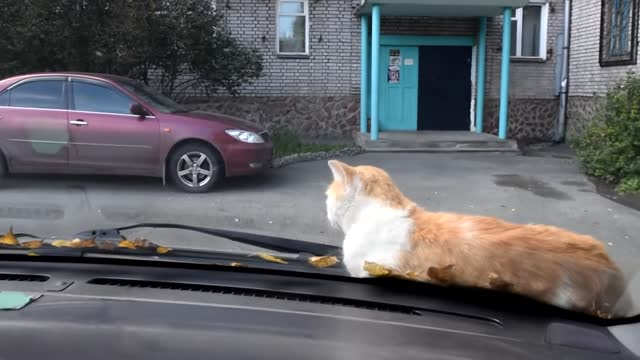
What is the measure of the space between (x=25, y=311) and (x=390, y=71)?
53.4 feet

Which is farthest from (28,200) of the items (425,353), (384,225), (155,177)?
(425,353)

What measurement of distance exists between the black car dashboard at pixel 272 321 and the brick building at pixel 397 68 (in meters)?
14.0

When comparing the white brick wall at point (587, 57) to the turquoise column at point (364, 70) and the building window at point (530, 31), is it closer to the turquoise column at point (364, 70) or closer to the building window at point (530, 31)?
the building window at point (530, 31)

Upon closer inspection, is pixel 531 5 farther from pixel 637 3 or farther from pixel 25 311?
pixel 25 311

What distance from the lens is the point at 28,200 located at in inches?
260

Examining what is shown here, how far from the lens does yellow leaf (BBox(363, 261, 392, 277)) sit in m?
2.34

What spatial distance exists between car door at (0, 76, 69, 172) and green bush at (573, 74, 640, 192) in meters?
7.40

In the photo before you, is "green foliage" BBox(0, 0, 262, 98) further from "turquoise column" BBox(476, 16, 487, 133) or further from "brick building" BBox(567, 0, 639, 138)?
"brick building" BBox(567, 0, 639, 138)

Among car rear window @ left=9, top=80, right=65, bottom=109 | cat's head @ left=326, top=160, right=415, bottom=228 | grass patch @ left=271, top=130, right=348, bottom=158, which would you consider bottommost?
grass patch @ left=271, top=130, right=348, bottom=158

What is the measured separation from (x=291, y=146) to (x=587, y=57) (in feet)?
26.2

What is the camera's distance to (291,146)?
43.0 ft

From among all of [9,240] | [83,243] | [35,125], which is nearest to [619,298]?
[83,243]

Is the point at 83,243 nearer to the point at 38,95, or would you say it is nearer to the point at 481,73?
the point at 38,95

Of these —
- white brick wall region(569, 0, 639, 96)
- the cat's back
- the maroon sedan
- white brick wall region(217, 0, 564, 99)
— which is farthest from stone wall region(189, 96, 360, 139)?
the cat's back
